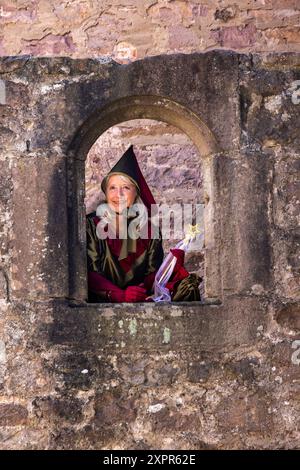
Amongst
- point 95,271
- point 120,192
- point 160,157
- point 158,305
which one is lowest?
point 158,305

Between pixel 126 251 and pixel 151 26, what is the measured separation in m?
2.35

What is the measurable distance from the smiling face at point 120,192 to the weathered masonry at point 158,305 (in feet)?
3.33

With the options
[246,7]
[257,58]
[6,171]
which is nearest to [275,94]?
[257,58]

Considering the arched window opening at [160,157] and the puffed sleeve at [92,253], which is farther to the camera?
the arched window opening at [160,157]

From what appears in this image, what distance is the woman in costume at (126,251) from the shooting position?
5387mm

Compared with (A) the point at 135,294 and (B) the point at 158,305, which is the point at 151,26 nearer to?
(A) the point at 135,294

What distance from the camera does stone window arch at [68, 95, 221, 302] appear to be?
202 inches

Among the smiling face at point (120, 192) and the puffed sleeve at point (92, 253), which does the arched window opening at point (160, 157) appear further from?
the puffed sleeve at point (92, 253)

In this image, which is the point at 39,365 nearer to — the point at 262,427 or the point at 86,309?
the point at 86,309

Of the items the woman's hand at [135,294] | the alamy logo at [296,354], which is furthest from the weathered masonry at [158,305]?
the woman's hand at [135,294]

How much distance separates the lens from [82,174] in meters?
5.21

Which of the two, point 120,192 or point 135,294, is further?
point 120,192

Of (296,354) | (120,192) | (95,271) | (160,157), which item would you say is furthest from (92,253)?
(160,157)

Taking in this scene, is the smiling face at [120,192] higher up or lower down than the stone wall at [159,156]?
lower down
